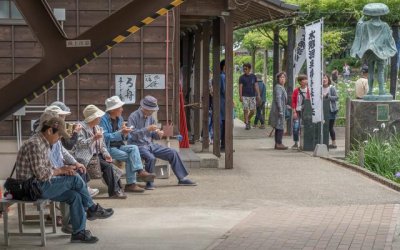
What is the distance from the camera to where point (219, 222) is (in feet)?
32.9

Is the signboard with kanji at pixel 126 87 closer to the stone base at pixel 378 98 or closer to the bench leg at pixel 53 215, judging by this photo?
the bench leg at pixel 53 215

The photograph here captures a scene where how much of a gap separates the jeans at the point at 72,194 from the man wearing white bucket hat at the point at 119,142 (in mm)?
3179

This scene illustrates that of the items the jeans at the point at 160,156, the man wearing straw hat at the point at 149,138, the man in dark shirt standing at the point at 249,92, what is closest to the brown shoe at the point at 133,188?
the man wearing straw hat at the point at 149,138

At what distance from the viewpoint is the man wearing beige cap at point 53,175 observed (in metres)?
8.45

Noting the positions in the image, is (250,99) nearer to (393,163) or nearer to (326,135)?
(326,135)

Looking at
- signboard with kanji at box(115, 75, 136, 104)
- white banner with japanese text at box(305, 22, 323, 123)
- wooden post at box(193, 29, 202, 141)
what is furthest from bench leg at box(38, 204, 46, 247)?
wooden post at box(193, 29, 202, 141)

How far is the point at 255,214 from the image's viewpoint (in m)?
10.5

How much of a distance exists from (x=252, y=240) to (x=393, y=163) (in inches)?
258

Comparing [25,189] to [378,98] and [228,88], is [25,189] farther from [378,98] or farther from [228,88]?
[378,98]

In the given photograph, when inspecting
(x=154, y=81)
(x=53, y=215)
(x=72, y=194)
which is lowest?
(x=53, y=215)

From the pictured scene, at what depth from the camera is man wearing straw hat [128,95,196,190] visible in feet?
41.5

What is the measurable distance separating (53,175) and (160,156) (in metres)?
4.31

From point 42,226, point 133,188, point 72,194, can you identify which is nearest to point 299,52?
point 133,188

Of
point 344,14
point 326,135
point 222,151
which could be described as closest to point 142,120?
point 222,151
